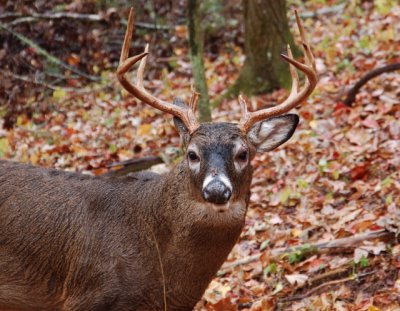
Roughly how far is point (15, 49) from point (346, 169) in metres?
4.18

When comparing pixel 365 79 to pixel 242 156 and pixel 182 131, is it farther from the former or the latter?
pixel 242 156

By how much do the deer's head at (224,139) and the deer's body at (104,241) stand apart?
0.81ft

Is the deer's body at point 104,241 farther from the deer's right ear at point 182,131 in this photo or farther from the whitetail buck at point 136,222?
the deer's right ear at point 182,131

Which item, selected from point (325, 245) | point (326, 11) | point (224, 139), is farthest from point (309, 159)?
point (326, 11)

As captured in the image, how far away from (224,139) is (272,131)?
68 cm

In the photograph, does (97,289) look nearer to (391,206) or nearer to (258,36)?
(391,206)

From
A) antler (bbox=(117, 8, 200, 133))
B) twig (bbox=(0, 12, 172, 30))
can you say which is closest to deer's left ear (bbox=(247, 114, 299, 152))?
antler (bbox=(117, 8, 200, 133))

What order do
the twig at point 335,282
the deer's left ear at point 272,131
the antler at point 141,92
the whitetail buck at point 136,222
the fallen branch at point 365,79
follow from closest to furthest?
the whitetail buck at point 136,222 → the antler at point 141,92 → the deer's left ear at point 272,131 → the twig at point 335,282 → the fallen branch at point 365,79

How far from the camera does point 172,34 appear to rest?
616 inches

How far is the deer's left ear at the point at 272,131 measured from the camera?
593cm

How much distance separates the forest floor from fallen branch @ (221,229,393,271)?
0.5 inches

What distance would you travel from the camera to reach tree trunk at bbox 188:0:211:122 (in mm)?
9828

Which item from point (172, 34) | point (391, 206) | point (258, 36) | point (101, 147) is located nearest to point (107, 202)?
point (391, 206)

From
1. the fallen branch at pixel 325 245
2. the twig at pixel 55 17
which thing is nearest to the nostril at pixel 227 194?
the fallen branch at pixel 325 245
